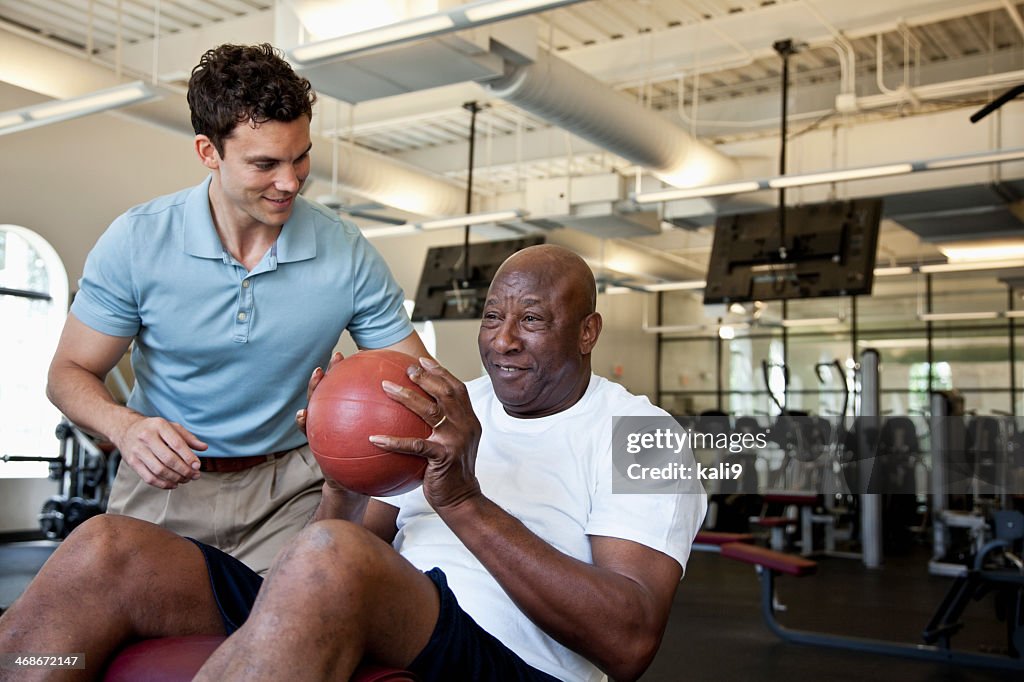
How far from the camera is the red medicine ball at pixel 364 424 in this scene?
135 cm

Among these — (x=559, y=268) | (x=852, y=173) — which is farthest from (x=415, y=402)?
(x=852, y=173)

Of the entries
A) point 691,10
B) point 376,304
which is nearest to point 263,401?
point 376,304

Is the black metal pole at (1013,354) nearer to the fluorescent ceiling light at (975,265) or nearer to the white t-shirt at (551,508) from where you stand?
the fluorescent ceiling light at (975,265)

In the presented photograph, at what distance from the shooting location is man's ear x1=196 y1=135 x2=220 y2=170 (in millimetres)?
1851

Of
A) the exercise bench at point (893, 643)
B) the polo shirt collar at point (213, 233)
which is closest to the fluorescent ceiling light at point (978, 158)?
the exercise bench at point (893, 643)

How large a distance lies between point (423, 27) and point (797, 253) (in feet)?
14.0

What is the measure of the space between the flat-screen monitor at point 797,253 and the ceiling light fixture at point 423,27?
4.12m

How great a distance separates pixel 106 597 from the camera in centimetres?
149

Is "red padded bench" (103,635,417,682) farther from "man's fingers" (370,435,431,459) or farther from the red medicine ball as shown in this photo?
"man's fingers" (370,435,431,459)

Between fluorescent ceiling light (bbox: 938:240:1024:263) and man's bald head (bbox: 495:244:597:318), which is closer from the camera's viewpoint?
man's bald head (bbox: 495:244:597:318)

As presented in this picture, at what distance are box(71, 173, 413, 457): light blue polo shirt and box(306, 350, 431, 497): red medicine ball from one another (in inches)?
19.9

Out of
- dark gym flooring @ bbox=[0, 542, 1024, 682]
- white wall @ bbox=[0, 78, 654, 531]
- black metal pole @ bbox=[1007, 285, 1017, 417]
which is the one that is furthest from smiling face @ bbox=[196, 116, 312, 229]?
black metal pole @ bbox=[1007, 285, 1017, 417]

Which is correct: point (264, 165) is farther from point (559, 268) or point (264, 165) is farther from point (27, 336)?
point (27, 336)

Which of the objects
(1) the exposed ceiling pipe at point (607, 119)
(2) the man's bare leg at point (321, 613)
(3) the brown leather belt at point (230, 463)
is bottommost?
(2) the man's bare leg at point (321, 613)
